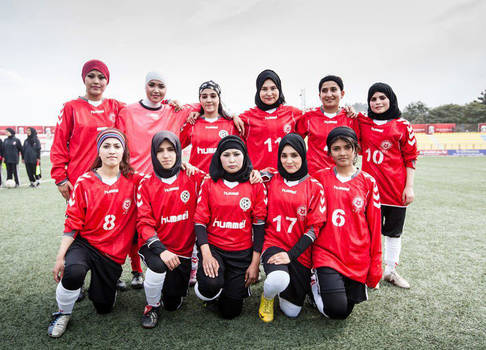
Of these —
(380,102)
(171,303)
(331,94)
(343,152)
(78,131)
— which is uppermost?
(331,94)

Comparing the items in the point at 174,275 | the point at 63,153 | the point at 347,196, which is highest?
the point at 63,153

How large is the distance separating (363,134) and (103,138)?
10.4ft

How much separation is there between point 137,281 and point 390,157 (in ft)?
11.8

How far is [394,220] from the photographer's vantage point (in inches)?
143

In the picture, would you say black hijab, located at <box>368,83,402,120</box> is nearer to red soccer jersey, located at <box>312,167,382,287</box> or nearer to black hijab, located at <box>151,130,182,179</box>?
red soccer jersey, located at <box>312,167,382,287</box>

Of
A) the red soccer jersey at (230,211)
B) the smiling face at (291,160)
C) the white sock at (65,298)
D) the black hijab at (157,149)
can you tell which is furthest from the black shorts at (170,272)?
the smiling face at (291,160)

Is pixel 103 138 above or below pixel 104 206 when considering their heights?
above

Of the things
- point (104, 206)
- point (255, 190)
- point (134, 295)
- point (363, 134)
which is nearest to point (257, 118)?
point (255, 190)

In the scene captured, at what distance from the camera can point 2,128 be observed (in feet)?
112

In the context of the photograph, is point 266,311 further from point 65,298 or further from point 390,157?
point 390,157

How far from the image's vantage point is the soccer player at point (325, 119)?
11.6 feet

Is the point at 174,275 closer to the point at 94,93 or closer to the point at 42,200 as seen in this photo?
the point at 94,93

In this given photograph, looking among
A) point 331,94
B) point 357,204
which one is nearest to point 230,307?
point 357,204

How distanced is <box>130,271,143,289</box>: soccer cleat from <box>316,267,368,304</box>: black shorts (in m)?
2.21
